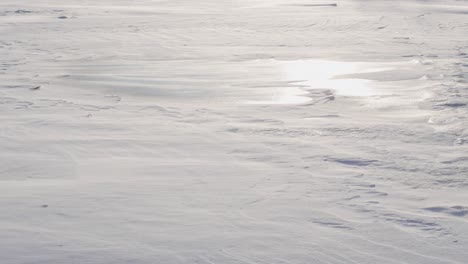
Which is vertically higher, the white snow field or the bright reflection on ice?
the white snow field

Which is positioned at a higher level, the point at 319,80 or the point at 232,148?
the point at 232,148

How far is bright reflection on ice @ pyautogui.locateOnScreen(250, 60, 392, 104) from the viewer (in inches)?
219

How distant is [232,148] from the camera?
416cm

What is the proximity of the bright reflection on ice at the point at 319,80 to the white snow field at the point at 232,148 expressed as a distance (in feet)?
0.08

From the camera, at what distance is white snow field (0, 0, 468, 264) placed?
9.58ft

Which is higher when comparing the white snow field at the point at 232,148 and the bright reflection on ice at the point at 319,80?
the white snow field at the point at 232,148

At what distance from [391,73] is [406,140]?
2.07 meters

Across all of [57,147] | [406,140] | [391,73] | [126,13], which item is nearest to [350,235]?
[406,140]

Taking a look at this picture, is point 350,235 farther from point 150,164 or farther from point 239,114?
point 239,114

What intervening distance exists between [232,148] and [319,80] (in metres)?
2.08

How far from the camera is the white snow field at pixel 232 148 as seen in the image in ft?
9.58

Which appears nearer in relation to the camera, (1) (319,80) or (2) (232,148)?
(2) (232,148)

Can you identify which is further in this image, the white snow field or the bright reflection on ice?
the bright reflection on ice

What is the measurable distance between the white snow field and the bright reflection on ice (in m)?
0.02
